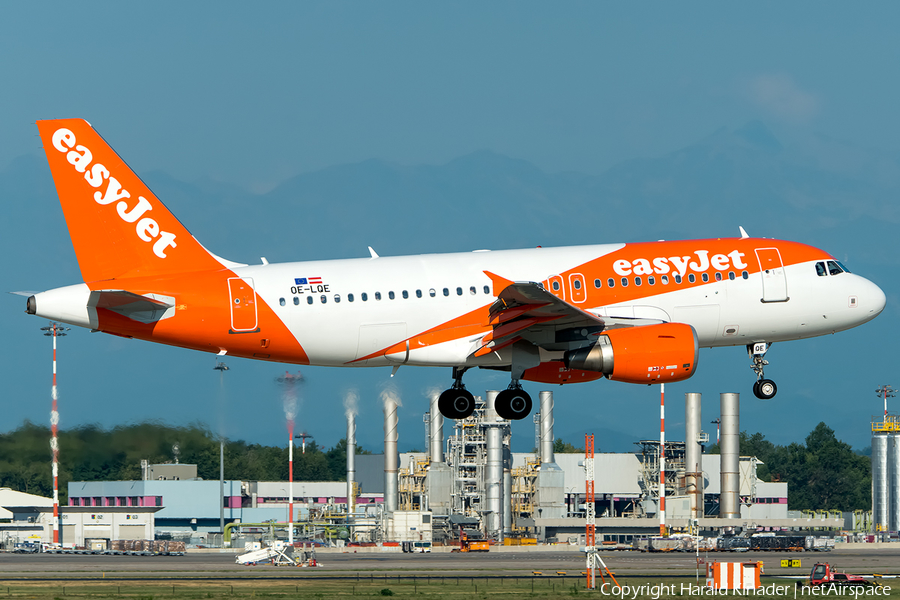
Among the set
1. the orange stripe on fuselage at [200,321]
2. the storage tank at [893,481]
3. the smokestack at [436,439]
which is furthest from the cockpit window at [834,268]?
the storage tank at [893,481]

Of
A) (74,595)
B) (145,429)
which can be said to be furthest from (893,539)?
(74,595)

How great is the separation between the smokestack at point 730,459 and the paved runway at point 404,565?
3847 cm

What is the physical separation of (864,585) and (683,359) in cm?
1793

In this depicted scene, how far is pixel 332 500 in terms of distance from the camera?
140875 mm

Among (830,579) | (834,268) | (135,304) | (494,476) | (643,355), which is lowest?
(494,476)

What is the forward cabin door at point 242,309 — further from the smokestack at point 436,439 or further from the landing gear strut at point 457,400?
the smokestack at point 436,439

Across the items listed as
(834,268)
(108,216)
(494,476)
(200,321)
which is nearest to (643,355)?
(834,268)

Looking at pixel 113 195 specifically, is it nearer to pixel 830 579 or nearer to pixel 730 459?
pixel 830 579

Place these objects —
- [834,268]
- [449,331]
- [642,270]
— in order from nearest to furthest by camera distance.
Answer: [449,331]
[642,270]
[834,268]

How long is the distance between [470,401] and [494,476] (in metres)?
70.3

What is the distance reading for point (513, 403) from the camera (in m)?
41.8

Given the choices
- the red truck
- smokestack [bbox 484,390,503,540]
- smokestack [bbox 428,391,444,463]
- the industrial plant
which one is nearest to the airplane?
the red truck

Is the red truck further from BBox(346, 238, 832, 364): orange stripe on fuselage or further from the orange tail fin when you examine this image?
the orange tail fin

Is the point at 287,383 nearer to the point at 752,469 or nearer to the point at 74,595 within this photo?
the point at 74,595
